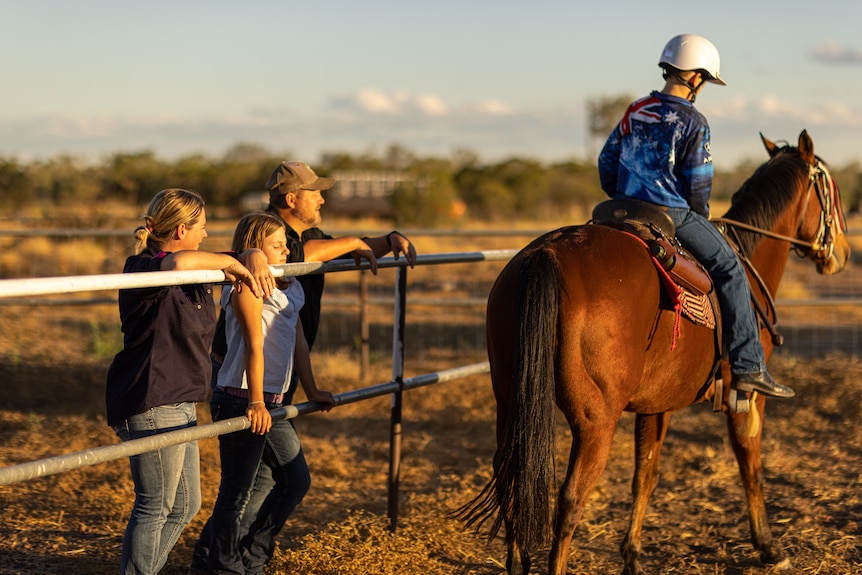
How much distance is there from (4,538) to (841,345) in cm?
1176

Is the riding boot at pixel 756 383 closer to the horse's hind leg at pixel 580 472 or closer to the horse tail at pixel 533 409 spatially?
the horse's hind leg at pixel 580 472

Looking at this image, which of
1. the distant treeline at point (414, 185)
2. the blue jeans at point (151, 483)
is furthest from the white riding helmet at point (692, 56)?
the distant treeline at point (414, 185)

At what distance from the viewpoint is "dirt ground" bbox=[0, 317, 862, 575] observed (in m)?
4.33

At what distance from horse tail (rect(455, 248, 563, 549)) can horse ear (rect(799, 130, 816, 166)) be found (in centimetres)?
241

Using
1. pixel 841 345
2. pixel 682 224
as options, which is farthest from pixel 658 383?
pixel 841 345

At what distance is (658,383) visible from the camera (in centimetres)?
398

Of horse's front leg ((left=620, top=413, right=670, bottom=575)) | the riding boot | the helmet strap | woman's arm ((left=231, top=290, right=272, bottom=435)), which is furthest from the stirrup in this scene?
woman's arm ((left=231, top=290, right=272, bottom=435))

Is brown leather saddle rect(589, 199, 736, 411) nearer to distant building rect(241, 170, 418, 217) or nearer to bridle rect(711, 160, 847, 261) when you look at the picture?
bridle rect(711, 160, 847, 261)

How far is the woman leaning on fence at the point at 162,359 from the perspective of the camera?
3.02m

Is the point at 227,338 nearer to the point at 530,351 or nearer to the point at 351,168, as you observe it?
the point at 530,351

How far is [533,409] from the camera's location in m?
3.43

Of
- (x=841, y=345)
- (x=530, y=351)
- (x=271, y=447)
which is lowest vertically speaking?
(x=841, y=345)

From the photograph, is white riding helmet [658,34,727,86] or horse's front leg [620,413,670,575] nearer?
white riding helmet [658,34,727,86]

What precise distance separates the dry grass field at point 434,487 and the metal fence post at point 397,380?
0.55 feet
